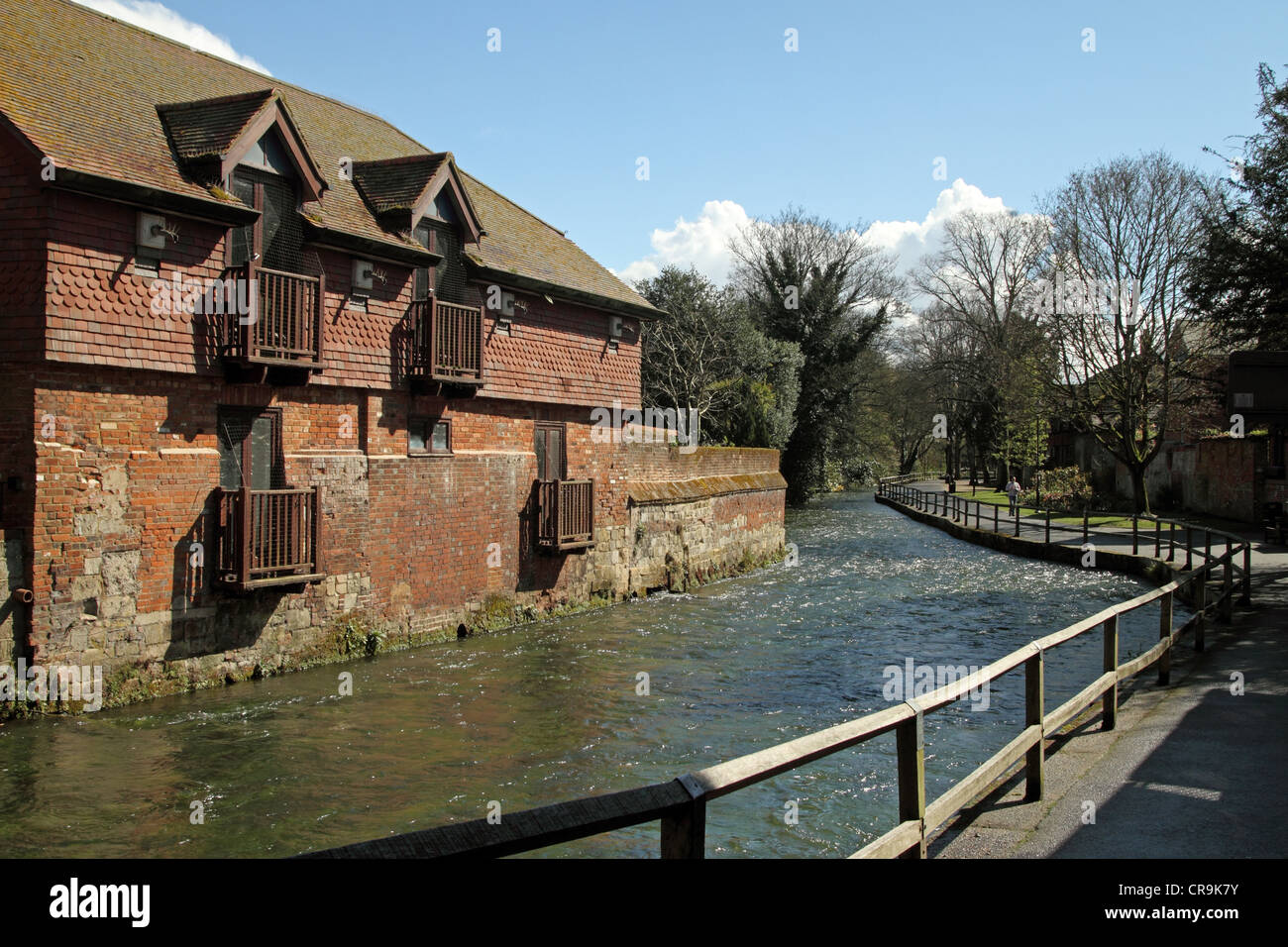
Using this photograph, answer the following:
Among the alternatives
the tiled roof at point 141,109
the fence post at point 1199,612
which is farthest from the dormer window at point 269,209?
the fence post at point 1199,612

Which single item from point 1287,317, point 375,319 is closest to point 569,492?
point 375,319

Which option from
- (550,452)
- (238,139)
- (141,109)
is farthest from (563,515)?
(141,109)

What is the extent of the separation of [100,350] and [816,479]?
149 feet

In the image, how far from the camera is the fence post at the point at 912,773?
14.6ft

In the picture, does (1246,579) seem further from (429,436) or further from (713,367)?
(713,367)

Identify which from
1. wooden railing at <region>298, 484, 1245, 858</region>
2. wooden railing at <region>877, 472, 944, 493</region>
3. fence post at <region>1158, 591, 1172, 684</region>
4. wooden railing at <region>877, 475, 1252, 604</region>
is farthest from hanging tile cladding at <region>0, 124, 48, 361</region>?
wooden railing at <region>877, 472, 944, 493</region>

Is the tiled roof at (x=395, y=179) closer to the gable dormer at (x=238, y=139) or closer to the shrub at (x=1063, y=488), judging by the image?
the gable dormer at (x=238, y=139)

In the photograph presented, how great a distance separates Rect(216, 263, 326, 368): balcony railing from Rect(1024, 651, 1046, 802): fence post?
10.1 metres

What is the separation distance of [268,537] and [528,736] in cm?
469

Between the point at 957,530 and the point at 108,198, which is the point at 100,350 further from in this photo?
the point at 957,530

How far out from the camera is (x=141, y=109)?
13.3m

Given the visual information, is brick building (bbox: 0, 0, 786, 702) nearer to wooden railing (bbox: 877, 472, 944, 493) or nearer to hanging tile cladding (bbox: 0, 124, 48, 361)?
hanging tile cladding (bbox: 0, 124, 48, 361)

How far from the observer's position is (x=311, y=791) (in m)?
8.86

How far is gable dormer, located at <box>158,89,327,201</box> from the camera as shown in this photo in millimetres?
12680
